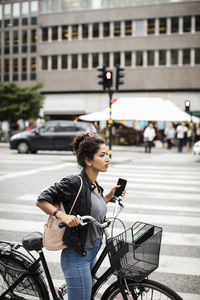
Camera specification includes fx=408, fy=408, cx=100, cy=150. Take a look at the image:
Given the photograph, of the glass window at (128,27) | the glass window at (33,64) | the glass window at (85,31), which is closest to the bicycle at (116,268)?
the glass window at (128,27)

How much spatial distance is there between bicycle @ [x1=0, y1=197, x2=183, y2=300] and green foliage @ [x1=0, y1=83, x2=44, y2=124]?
112 ft

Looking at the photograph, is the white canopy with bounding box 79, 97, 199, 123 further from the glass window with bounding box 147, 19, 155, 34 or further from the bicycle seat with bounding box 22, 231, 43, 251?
the glass window with bounding box 147, 19, 155, 34

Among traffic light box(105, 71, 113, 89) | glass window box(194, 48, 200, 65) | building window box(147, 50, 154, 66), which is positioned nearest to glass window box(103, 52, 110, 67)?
building window box(147, 50, 154, 66)

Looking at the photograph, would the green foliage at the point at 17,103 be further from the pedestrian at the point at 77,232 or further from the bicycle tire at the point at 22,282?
the pedestrian at the point at 77,232

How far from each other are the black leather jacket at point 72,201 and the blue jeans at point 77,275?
6cm

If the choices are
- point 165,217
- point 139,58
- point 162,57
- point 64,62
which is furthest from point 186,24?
point 165,217

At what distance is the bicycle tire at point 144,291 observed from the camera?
95.8 inches

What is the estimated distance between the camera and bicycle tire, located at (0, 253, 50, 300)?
2.71 metres

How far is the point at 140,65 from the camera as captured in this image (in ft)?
148

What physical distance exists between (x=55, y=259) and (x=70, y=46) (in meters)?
44.7

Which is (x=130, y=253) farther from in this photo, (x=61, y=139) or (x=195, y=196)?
(x=61, y=139)

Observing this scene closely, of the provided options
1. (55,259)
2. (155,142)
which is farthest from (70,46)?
(55,259)

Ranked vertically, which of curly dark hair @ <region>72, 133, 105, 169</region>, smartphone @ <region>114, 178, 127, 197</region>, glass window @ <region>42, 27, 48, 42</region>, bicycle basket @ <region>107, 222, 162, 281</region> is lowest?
bicycle basket @ <region>107, 222, 162, 281</region>

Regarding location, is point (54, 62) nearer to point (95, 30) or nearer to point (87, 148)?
point (95, 30)
